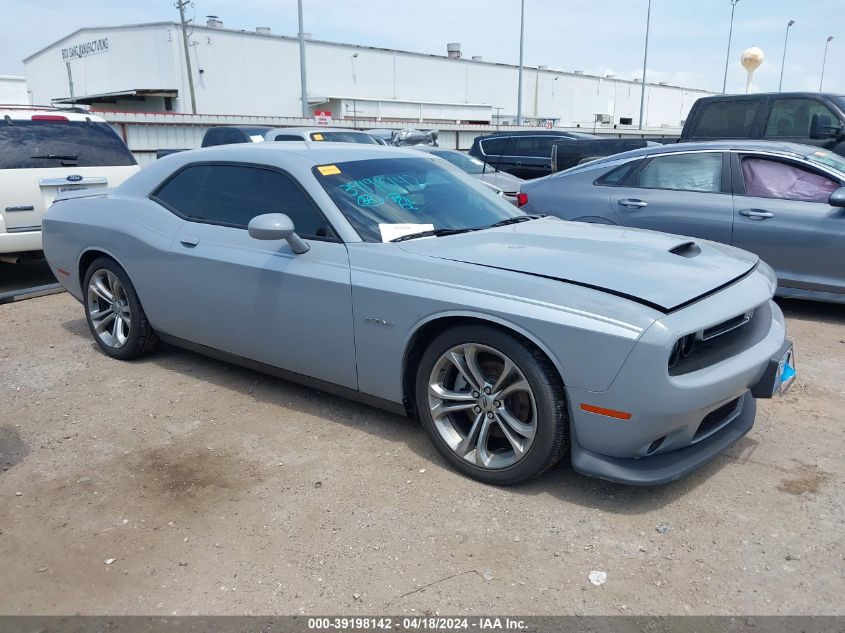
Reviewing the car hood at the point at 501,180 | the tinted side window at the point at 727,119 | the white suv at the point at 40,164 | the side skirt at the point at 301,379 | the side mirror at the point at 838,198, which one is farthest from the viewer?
the car hood at the point at 501,180

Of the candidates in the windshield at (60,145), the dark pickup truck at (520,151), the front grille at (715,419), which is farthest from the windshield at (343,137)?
the front grille at (715,419)

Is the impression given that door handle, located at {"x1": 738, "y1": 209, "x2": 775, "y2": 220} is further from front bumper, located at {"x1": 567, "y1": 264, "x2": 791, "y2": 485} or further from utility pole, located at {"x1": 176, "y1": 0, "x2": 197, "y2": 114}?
utility pole, located at {"x1": 176, "y1": 0, "x2": 197, "y2": 114}

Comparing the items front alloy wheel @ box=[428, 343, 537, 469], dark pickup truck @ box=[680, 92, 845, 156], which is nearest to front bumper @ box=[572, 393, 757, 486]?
front alloy wheel @ box=[428, 343, 537, 469]

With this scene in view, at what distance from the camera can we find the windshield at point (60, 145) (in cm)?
686

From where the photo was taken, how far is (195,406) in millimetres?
4285

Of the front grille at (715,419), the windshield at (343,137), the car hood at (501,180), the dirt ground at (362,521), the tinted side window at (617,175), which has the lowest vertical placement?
the dirt ground at (362,521)

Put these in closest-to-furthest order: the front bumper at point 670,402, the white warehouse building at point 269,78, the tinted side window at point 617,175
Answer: the front bumper at point 670,402 → the tinted side window at point 617,175 → the white warehouse building at point 269,78

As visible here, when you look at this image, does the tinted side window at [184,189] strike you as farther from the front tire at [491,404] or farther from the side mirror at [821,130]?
the side mirror at [821,130]

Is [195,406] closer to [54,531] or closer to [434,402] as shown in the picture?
[54,531]

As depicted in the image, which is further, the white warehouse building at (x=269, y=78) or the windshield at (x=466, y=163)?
the white warehouse building at (x=269, y=78)

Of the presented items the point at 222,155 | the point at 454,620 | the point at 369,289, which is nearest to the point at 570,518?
the point at 454,620

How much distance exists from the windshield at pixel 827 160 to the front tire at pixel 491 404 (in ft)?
13.6

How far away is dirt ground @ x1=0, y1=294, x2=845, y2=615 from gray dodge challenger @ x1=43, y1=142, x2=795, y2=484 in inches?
9.8

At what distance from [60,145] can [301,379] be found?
15.8 ft
